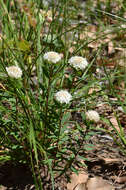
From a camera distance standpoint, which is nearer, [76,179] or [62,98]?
[62,98]

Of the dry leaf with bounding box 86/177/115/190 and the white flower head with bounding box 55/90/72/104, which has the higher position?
the white flower head with bounding box 55/90/72/104

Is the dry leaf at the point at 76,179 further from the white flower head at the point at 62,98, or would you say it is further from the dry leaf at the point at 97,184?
the white flower head at the point at 62,98

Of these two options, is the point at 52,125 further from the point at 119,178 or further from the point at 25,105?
the point at 119,178

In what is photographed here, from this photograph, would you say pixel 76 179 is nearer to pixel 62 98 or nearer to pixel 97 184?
pixel 97 184

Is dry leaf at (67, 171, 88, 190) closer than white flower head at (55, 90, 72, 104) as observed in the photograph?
No

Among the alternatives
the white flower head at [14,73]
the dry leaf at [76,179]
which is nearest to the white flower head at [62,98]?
the white flower head at [14,73]

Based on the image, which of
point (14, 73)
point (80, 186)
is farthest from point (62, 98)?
point (80, 186)

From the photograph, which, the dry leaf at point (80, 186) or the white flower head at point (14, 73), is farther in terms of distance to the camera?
the dry leaf at point (80, 186)

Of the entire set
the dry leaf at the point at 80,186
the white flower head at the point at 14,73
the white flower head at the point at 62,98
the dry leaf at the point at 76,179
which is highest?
the white flower head at the point at 14,73

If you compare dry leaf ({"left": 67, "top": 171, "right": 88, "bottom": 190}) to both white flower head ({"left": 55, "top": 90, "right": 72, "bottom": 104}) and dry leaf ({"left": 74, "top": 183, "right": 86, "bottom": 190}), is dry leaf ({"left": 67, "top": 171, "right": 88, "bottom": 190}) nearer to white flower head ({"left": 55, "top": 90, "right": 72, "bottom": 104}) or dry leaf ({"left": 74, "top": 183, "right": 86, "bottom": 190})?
dry leaf ({"left": 74, "top": 183, "right": 86, "bottom": 190})

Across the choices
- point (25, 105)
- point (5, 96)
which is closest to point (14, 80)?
point (25, 105)

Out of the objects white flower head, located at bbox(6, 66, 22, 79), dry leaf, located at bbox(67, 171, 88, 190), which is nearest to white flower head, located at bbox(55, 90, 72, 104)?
white flower head, located at bbox(6, 66, 22, 79)
